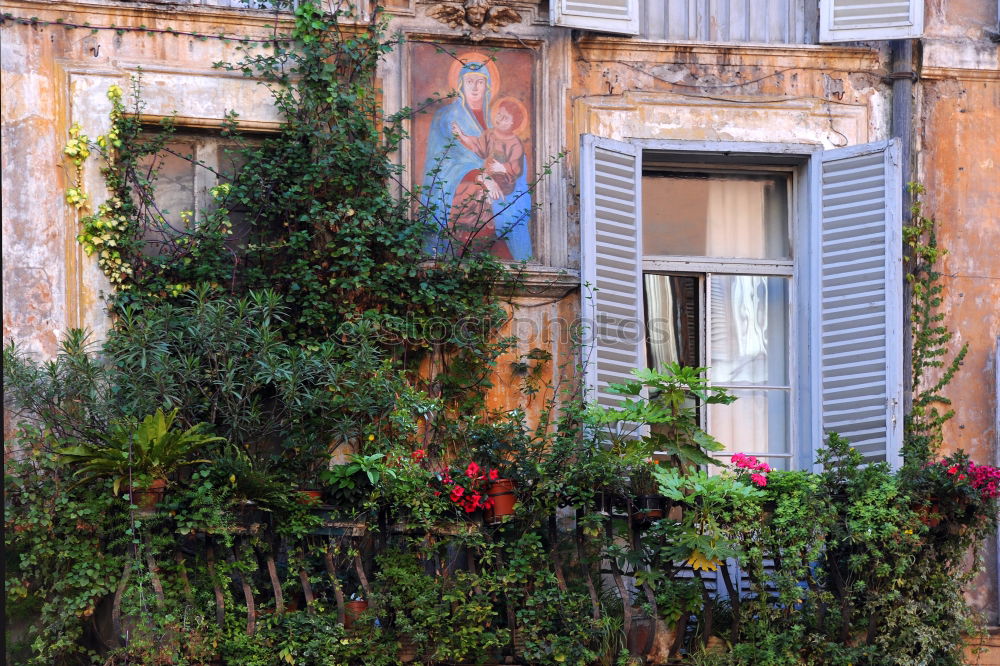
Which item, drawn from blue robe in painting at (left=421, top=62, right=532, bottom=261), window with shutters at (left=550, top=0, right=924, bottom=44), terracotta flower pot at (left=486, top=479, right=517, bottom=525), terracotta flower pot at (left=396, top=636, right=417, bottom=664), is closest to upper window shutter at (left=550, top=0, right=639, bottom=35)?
window with shutters at (left=550, top=0, right=924, bottom=44)

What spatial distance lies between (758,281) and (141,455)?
368cm

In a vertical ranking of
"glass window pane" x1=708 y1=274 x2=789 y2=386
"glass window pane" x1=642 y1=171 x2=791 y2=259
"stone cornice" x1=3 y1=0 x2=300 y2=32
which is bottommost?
"glass window pane" x1=708 y1=274 x2=789 y2=386

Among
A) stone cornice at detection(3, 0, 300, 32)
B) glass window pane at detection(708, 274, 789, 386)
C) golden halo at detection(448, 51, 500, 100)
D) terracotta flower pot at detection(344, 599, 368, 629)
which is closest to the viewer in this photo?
terracotta flower pot at detection(344, 599, 368, 629)

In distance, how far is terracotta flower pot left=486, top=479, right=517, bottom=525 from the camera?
6812 millimetres

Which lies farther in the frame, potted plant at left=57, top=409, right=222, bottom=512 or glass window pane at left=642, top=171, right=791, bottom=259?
glass window pane at left=642, top=171, right=791, bottom=259

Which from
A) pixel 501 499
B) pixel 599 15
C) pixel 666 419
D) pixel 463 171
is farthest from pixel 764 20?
pixel 501 499

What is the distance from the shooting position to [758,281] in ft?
26.5

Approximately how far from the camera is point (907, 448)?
24.6ft

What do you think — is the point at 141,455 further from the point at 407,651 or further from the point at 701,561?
the point at 701,561

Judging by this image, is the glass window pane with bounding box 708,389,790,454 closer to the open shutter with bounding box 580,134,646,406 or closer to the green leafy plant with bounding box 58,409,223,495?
the open shutter with bounding box 580,134,646,406

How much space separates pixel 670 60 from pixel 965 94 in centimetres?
174

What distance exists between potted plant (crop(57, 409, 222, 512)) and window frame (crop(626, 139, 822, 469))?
292cm

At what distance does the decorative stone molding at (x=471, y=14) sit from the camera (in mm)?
7891

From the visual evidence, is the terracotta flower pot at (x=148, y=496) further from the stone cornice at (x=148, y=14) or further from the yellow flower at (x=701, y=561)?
the stone cornice at (x=148, y=14)
